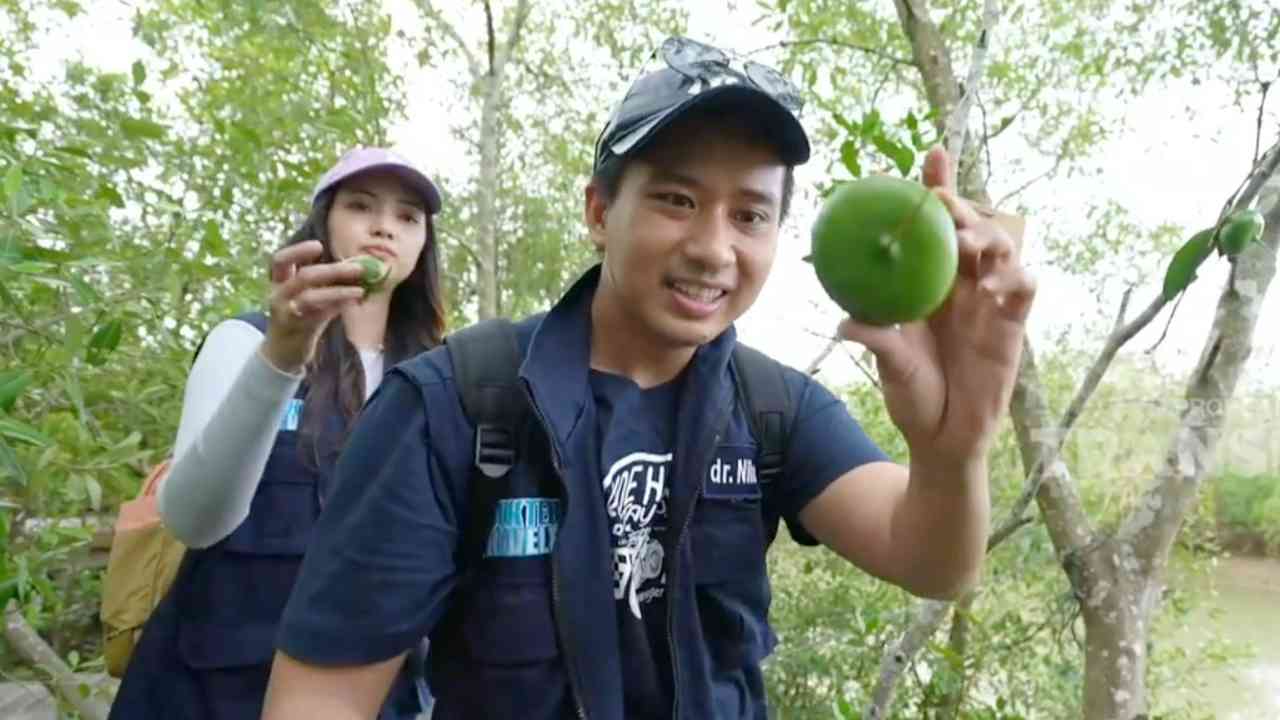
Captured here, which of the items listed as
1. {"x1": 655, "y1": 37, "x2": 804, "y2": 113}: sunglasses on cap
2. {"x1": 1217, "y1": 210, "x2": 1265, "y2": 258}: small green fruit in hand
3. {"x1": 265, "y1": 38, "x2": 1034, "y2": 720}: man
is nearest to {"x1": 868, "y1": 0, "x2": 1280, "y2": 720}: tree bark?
{"x1": 1217, "y1": 210, "x2": 1265, "y2": 258}: small green fruit in hand

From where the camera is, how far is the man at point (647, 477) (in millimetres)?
980

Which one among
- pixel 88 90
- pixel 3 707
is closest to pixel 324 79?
pixel 88 90

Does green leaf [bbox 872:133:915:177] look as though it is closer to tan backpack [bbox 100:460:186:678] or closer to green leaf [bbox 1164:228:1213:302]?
green leaf [bbox 1164:228:1213:302]

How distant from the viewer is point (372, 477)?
39.5 inches

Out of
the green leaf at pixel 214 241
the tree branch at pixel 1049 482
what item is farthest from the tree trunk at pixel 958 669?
the green leaf at pixel 214 241

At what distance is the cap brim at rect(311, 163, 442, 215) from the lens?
67.2 inches

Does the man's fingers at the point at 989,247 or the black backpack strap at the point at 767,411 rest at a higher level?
the man's fingers at the point at 989,247

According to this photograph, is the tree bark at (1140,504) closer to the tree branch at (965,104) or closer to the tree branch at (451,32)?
the tree branch at (965,104)

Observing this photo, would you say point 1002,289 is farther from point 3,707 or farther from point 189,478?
point 3,707

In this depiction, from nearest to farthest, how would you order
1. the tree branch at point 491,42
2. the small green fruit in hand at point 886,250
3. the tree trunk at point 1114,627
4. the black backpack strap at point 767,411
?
1. the small green fruit in hand at point 886,250
2. the black backpack strap at point 767,411
3. the tree trunk at point 1114,627
4. the tree branch at point 491,42

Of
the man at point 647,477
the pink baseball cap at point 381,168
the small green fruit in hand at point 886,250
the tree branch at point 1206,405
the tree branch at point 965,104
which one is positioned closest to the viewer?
the small green fruit in hand at point 886,250

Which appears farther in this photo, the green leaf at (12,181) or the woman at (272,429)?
the green leaf at (12,181)

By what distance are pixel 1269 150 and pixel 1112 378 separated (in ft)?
10.0

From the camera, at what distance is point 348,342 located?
168 cm
